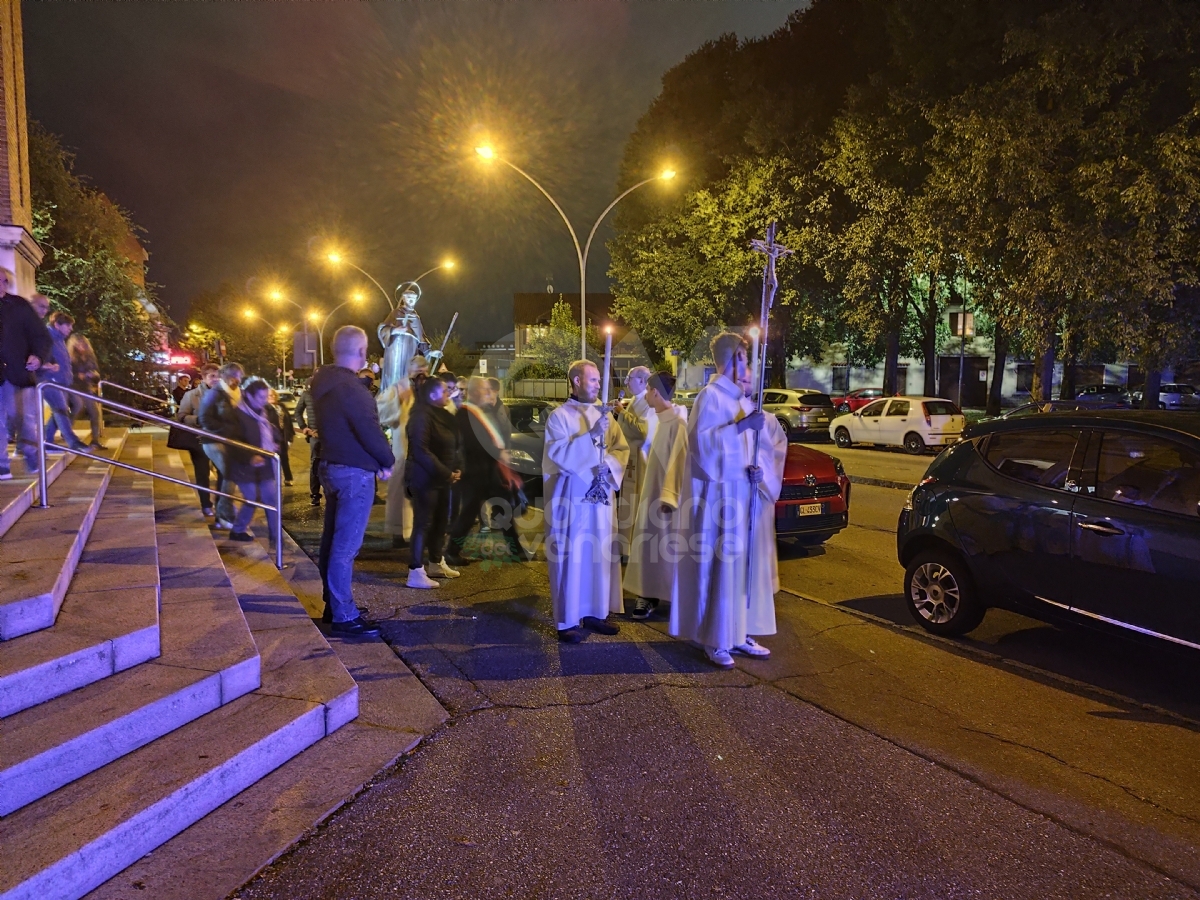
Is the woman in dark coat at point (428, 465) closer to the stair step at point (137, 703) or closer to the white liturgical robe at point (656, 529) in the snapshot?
the white liturgical robe at point (656, 529)

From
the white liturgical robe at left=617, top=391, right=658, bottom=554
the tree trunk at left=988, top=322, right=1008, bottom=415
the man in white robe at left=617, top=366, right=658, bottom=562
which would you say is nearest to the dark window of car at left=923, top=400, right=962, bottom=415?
the tree trunk at left=988, top=322, right=1008, bottom=415

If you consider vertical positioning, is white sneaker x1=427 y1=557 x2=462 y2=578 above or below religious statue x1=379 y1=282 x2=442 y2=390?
below

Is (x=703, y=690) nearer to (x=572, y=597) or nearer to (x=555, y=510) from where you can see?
(x=572, y=597)

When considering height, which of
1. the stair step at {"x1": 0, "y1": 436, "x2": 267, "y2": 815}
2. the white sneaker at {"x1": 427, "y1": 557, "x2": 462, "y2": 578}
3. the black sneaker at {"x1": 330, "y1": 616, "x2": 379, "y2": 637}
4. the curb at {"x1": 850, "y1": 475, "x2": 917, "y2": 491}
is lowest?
the white sneaker at {"x1": 427, "y1": 557, "x2": 462, "y2": 578}

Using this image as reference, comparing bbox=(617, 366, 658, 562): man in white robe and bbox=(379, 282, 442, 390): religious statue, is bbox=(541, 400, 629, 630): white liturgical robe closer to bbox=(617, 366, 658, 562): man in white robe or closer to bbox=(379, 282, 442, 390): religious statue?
bbox=(617, 366, 658, 562): man in white robe

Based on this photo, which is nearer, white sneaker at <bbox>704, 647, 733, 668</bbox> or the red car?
white sneaker at <bbox>704, 647, 733, 668</bbox>

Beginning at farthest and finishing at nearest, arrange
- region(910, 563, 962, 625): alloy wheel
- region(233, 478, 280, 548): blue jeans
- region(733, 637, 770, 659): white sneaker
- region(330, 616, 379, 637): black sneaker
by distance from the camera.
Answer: region(233, 478, 280, 548): blue jeans → region(910, 563, 962, 625): alloy wheel → region(330, 616, 379, 637): black sneaker → region(733, 637, 770, 659): white sneaker

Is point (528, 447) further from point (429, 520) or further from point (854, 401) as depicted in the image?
point (854, 401)

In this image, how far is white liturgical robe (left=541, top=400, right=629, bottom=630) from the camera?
203 inches

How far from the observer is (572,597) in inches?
207

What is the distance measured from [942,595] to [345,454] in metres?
4.18

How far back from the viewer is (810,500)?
754 centimetres

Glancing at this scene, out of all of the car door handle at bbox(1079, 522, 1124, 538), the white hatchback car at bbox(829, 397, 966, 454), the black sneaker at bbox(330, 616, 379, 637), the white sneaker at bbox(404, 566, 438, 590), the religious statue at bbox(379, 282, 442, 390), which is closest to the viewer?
the car door handle at bbox(1079, 522, 1124, 538)

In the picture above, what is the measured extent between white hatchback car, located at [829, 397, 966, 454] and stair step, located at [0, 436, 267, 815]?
1849 cm
